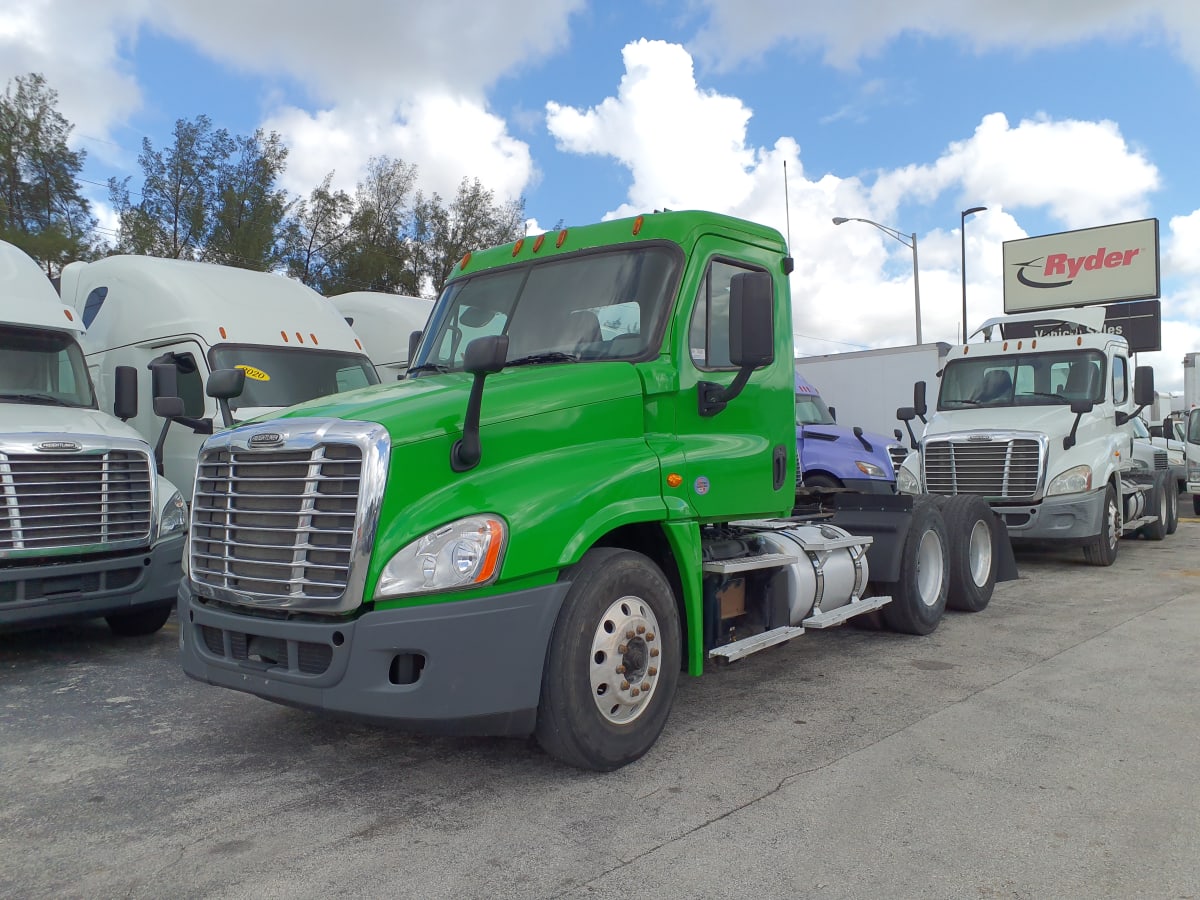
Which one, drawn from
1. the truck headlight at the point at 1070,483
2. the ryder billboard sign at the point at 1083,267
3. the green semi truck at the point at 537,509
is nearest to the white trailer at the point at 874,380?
the truck headlight at the point at 1070,483

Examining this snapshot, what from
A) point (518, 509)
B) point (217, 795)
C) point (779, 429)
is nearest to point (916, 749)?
point (779, 429)

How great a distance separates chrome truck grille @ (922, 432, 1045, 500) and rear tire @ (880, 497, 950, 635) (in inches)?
132

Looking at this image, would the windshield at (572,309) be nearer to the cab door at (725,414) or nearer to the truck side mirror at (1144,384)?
the cab door at (725,414)

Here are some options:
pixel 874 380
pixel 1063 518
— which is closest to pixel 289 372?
pixel 1063 518

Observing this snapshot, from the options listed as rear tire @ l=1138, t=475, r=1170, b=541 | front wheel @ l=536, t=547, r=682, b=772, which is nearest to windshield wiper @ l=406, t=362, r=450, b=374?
front wheel @ l=536, t=547, r=682, b=772

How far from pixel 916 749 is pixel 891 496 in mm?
3095

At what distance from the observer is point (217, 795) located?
170 inches

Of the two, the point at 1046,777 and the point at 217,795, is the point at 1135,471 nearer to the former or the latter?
the point at 1046,777

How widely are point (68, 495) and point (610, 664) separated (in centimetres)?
433

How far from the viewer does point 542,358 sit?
16.9 ft

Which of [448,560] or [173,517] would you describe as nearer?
[448,560]

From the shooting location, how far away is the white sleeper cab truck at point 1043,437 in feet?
35.9

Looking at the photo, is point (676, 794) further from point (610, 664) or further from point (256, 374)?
point (256, 374)

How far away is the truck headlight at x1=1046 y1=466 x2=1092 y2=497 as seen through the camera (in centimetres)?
1095
